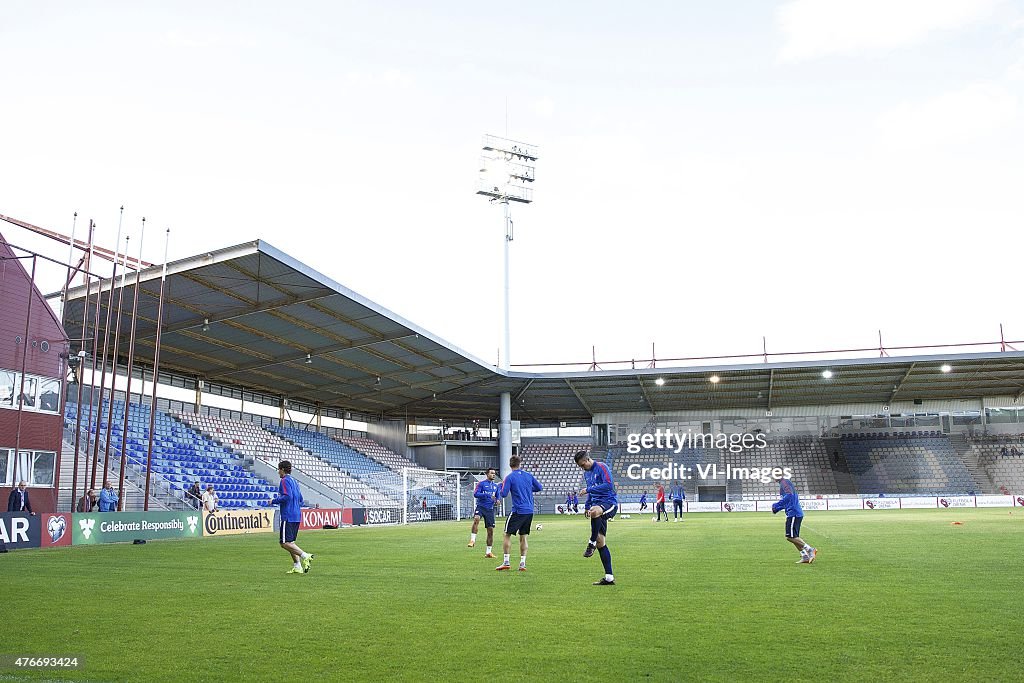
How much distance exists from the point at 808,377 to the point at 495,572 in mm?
45961

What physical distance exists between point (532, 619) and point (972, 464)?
193 ft

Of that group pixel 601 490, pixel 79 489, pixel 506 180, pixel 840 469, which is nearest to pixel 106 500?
pixel 79 489

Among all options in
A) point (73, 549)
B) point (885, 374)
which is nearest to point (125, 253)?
point (73, 549)

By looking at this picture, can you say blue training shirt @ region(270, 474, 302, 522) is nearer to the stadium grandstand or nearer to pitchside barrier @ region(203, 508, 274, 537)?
pitchside barrier @ region(203, 508, 274, 537)

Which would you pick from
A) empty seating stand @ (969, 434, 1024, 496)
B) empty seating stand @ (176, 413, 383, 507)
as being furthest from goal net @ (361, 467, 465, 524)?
empty seating stand @ (969, 434, 1024, 496)

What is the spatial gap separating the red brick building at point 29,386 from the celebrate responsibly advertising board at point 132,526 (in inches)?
167

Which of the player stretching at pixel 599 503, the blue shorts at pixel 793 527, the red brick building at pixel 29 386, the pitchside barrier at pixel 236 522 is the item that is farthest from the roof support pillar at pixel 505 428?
the player stretching at pixel 599 503

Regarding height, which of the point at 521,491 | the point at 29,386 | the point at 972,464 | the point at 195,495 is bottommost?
the point at 195,495

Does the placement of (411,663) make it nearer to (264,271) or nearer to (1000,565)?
(1000,565)

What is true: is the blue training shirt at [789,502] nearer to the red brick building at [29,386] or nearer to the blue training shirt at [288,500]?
the blue training shirt at [288,500]

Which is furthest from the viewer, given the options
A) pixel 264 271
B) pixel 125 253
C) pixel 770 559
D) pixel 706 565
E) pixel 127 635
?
pixel 264 271

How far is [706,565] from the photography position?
14633 mm

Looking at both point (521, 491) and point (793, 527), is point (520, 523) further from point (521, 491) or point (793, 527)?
point (793, 527)

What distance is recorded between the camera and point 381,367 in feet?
165
